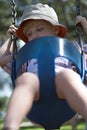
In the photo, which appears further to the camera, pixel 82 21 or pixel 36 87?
pixel 82 21

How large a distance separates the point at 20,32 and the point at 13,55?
149 mm

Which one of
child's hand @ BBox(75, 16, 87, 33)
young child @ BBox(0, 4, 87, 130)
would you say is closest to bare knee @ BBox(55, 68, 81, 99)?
young child @ BBox(0, 4, 87, 130)

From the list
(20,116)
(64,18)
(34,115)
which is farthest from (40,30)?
(64,18)

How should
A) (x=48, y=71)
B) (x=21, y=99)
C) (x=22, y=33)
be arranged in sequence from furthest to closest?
(x=22, y=33) < (x=48, y=71) < (x=21, y=99)

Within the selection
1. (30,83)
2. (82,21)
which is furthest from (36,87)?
(82,21)

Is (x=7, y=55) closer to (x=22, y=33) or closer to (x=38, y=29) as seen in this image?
(x=22, y=33)

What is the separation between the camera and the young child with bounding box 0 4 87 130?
161cm

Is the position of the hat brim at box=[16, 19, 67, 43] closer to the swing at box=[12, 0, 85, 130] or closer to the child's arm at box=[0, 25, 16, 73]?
the child's arm at box=[0, 25, 16, 73]

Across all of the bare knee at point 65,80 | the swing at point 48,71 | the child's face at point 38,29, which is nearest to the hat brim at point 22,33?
the child's face at point 38,29

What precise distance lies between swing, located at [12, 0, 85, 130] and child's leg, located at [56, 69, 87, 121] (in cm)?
4

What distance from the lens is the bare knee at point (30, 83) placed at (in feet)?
5.56

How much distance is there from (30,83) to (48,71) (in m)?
0.13

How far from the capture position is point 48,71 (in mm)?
1803

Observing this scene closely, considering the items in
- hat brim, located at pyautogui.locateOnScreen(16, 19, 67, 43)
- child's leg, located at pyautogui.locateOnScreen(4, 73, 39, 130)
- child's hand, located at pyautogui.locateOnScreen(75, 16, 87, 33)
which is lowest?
child's leg, located at pyautogui.locateOnScreen(4, 73, 39, 130)
